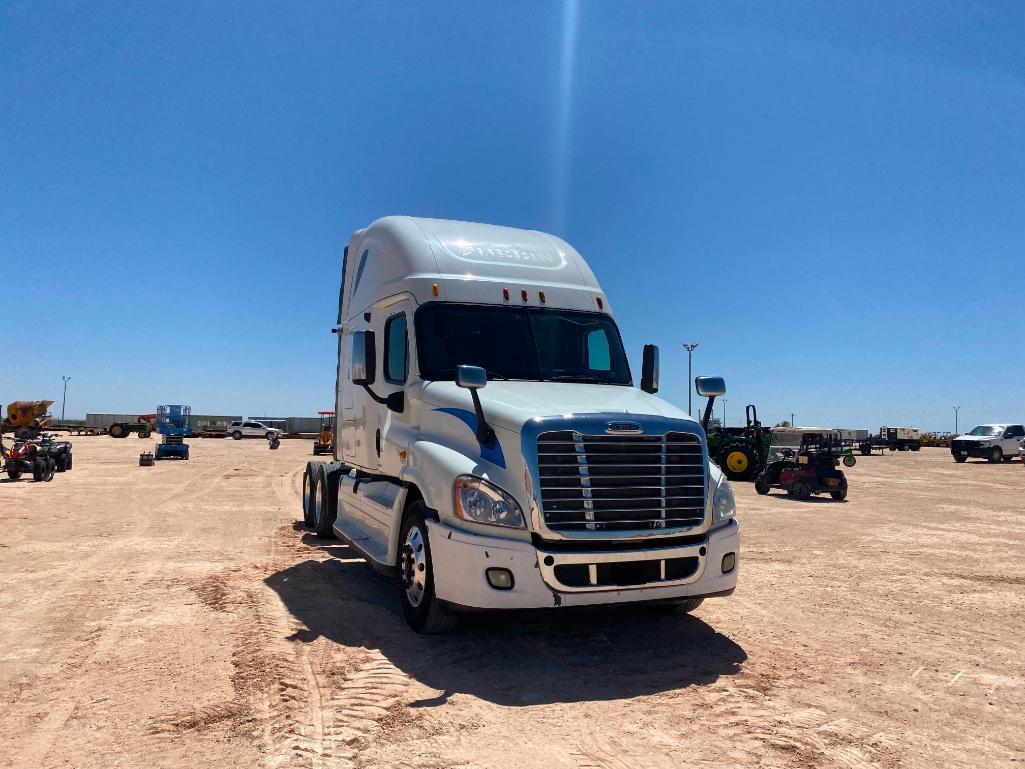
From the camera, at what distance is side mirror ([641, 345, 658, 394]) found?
23.8ft

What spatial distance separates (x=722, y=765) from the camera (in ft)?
11.4

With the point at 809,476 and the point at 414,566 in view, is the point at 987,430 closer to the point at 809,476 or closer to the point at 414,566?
the point at 809,476

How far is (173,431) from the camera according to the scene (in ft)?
105

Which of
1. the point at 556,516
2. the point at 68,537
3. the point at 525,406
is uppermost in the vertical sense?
the point at 525,406

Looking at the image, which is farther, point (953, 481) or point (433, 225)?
point (953, 481)

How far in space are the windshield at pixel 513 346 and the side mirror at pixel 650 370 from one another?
403 millimetres

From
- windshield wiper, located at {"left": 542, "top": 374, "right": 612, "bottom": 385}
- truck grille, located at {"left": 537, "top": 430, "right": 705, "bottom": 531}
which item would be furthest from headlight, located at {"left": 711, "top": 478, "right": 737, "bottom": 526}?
windshield wiper, located at {"left": 542, "top": 374, "right": 612, "bottom": 385}

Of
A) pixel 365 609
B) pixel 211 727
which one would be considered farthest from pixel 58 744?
pixel 365 609

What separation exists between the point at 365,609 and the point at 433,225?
3.96 metres

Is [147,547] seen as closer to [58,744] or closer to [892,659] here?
[58,744]

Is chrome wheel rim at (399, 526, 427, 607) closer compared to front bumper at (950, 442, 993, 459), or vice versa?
chrome wheel rim at (399, 526, 427, 607)

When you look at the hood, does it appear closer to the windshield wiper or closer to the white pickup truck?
the windshield wiper

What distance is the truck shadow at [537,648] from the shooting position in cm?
455

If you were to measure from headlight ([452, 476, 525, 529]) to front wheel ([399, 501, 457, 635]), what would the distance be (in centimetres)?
54
